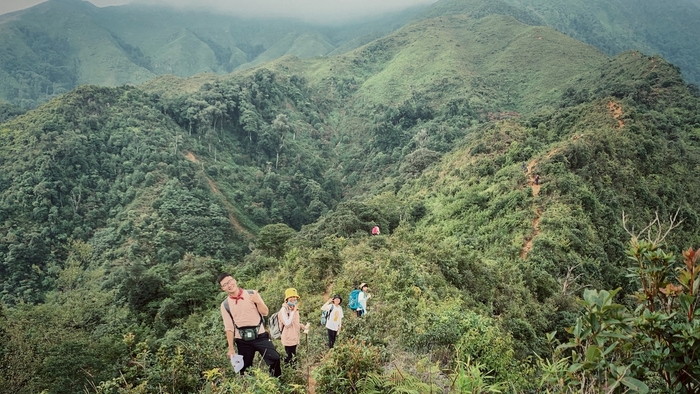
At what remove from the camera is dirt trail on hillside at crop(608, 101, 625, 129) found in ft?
87.7

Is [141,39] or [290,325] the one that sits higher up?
[141,39]

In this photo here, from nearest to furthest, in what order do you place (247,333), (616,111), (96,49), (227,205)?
(247,333) < (616,111) < (227,205) < (96,49)

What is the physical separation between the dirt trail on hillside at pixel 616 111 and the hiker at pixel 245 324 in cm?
2887

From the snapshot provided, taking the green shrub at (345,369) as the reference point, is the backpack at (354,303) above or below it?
below

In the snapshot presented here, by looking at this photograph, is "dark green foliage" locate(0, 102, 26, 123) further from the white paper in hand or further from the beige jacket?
the white paper in hand

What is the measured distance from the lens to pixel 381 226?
928 inches

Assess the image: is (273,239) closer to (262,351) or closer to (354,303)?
(354,303)

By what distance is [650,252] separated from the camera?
88.7 inches

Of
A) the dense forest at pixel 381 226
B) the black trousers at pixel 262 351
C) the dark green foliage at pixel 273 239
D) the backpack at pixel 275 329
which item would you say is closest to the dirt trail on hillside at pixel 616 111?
the dense forest at pixel 381 226

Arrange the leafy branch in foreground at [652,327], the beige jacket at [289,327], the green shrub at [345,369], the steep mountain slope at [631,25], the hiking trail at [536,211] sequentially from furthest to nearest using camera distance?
the steep mountain slope at [631,25] < the hiking trail at [536,211] < the beige jacket at [289,327] < the green shrub at [345,369] < the leafy branch in foreground at [652,327]

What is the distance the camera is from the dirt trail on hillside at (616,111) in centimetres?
2674

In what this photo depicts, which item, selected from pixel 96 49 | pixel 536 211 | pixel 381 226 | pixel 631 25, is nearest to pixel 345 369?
pixel 536 211

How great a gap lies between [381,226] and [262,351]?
18.5m

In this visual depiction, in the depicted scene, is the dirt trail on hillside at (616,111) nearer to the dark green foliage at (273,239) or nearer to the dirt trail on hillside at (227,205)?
the dark green foliage at (273,239)
